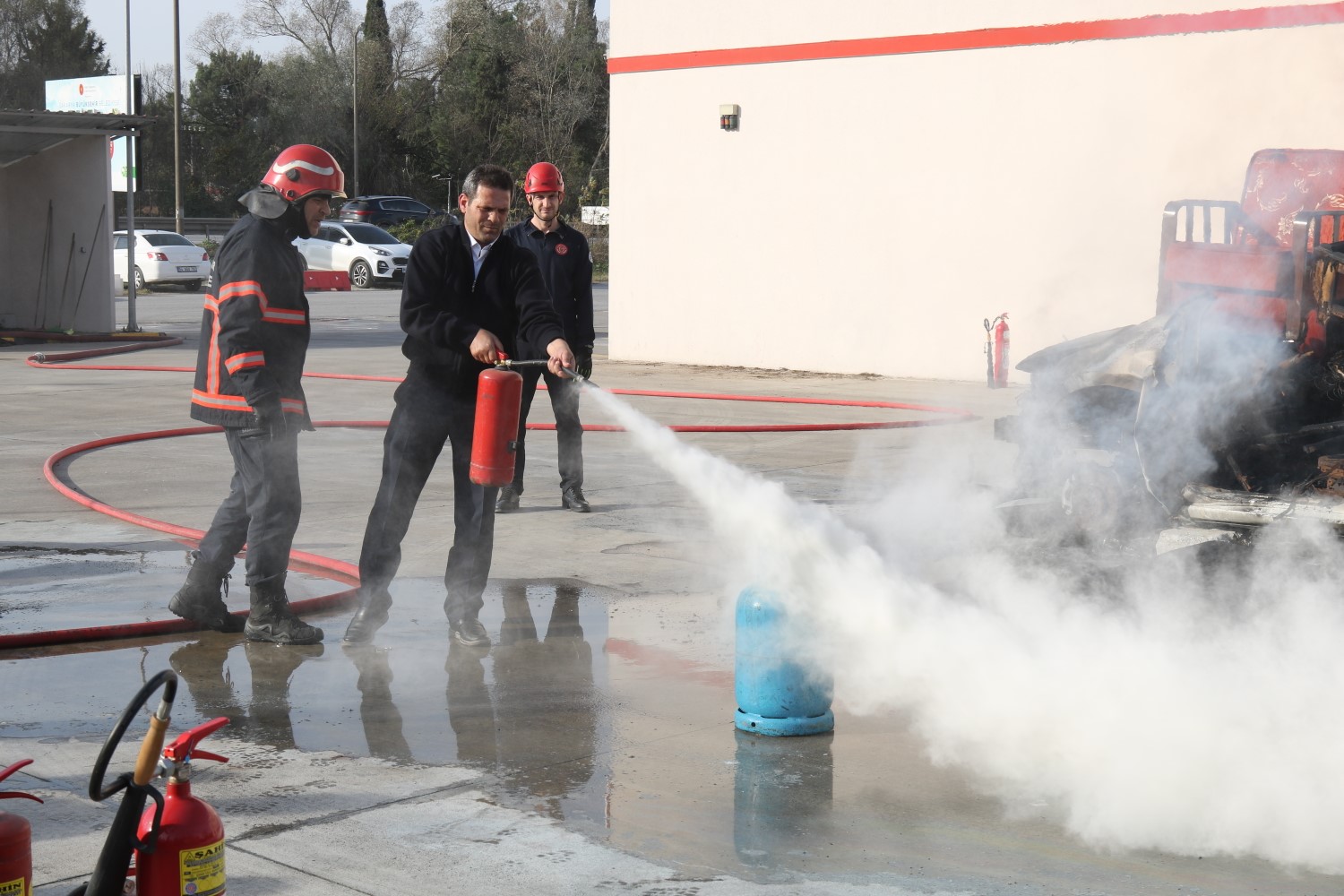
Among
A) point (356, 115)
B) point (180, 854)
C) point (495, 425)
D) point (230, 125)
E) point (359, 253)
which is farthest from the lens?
point (230, 125)

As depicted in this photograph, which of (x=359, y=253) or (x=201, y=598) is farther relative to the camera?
(x=359, y=253)

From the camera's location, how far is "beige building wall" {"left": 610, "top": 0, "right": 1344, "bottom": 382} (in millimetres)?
14906

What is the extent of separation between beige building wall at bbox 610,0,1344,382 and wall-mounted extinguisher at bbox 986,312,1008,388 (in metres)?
0.26

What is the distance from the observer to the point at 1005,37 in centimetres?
1656

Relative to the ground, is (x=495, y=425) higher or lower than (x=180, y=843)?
higher

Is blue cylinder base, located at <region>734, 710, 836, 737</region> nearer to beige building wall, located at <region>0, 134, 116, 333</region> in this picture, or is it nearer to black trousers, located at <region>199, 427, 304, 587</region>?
black trousers, located at <region>199, 427, 304, 587</region>

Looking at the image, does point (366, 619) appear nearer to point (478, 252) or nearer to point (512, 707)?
point (512, 707)

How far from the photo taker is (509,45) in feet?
187

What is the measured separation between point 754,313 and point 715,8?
403cm

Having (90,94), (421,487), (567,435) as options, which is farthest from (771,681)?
(90,94)

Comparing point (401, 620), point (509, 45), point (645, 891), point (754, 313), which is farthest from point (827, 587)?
point (509, 45)

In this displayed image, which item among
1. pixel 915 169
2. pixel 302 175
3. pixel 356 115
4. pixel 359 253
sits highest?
pixel 356 115

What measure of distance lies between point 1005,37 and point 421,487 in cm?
1254

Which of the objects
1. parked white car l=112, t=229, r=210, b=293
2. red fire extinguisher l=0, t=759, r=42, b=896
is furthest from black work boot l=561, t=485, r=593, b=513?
parked white car l=112, t=229, r=210, b=293
